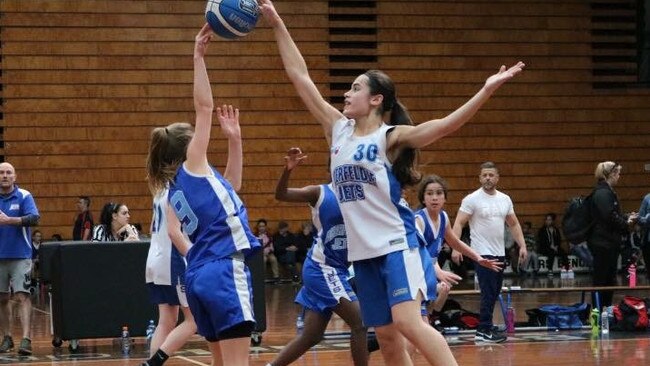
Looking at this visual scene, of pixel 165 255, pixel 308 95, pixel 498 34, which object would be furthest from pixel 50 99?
pixel 308 95

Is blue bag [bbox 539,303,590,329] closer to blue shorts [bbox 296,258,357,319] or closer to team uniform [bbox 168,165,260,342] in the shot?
blue shorts [bbox 296,258,357,319]

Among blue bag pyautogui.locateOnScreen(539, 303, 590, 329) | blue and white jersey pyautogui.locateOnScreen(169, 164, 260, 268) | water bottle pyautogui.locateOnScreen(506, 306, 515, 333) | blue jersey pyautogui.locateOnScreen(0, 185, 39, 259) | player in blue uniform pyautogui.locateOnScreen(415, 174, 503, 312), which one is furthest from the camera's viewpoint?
blue bag pyautogui.locateOnScreen(539, 303, 590, 329)

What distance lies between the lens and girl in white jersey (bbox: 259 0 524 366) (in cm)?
577

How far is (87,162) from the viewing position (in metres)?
21.4

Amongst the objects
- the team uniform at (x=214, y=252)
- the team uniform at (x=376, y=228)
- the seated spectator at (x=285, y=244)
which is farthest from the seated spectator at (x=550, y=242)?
the team uniform at (x=214, y=252)

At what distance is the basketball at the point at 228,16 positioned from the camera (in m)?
6.35

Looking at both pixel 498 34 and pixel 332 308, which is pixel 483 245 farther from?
pixel 498 34

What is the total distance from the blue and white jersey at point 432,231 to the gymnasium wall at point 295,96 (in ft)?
42.5

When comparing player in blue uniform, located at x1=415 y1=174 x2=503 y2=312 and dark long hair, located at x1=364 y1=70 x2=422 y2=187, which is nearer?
dark long hair, located at x1=364 y1=70 x2=422 y2=187

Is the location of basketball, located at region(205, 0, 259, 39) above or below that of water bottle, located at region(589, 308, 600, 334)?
above

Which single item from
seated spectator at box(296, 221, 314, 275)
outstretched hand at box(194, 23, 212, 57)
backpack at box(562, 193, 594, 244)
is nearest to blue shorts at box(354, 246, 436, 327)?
outstretched hand at box(194, 23, 212, 57)

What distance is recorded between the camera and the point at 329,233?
7.60m

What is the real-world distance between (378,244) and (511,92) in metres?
18.1

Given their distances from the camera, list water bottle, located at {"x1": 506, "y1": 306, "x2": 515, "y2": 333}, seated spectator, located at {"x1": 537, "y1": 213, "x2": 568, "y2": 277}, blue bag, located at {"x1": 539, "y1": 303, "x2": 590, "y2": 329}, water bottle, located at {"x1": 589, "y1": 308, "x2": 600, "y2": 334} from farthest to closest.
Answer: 1. seated spectator, located at {"x1": 537, "y1": 213, "x2": 568, "y2": 277}
2. blue bag, located at {"x1": 539, "y1": 303, "x2": 590, "y2": 329}
3. water bottle, located at {"x1": 506, "y1": 306, "x2": 515, "y2": 333}
4. water bottle, located at {"x1": 589, "y1": 308, "x2": 600, "y2": 334}
